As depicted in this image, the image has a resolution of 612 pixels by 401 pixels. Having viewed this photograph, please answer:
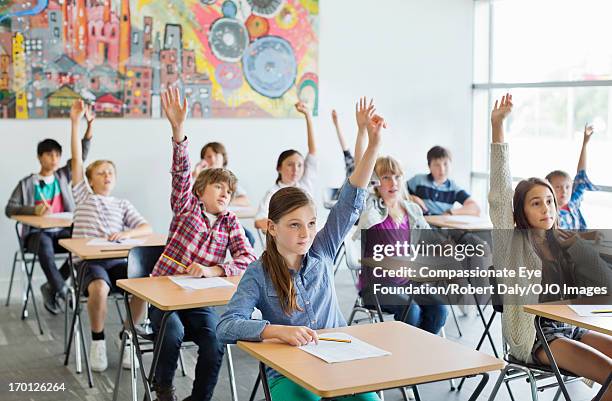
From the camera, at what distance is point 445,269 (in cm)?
475

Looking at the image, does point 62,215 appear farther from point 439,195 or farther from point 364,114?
point 364,114

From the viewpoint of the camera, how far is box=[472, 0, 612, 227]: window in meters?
7.08

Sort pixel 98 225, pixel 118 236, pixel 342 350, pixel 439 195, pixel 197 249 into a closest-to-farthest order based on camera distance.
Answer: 1. pixel 342 350
2. pixel 197 249
3. pixel 118 236
4. pixel 98 225
5. pixel 439 195

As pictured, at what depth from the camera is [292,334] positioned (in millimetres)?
2467

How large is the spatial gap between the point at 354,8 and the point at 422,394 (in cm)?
446

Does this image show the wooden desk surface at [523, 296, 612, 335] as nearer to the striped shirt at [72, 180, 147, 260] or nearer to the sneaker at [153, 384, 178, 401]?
the sneaker at [153, 384, 178, 401]

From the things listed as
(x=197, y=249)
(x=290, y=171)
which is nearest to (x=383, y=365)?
(x=197, y=249)

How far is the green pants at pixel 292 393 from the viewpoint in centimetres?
253

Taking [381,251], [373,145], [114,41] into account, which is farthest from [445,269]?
[114,41]

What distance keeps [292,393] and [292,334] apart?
21 centimetres

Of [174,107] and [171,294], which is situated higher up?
[174,107]

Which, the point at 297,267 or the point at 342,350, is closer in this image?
the point at 342,350

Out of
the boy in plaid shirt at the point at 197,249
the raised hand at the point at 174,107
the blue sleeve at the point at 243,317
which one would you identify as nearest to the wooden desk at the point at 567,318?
the blue sleeve at the point at 243,317

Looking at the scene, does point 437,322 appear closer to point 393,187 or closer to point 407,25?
point 393,187
